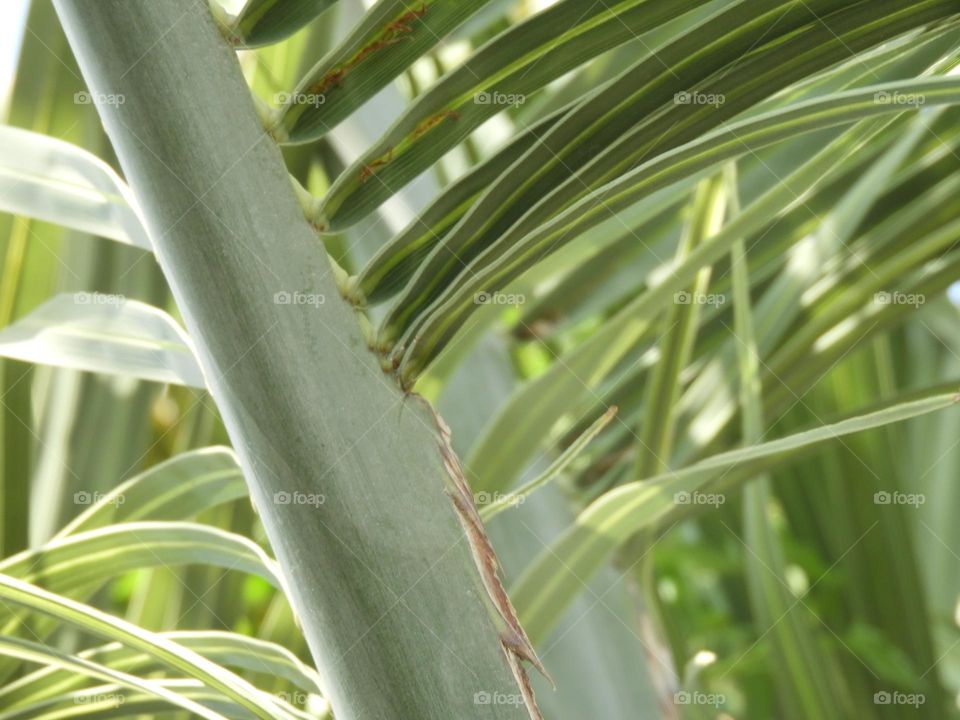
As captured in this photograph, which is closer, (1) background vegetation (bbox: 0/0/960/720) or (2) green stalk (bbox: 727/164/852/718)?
(1) background vegetation (bbox: 0/0/960/720)

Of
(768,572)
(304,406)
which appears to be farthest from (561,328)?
(304,406)

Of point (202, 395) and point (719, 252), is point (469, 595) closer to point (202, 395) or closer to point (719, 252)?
point (719, 252)

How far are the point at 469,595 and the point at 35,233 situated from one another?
1.58 feet

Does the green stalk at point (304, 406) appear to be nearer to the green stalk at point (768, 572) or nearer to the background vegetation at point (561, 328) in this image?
the background vegetation at point (561, 328)

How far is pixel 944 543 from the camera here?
0.89 metres

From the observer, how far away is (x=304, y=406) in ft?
1.12

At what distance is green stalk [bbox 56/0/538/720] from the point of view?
1.08 ft

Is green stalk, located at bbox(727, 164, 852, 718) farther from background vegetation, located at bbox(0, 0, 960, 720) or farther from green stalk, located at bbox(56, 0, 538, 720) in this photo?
green stalk, located at bbox(56, 0, 538, 720)

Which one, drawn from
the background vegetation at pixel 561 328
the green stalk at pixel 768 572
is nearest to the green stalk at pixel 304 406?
the background vegetation at pixel 561 328

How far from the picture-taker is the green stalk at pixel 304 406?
33 centimetres

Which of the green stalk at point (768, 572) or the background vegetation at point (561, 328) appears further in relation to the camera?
the green stalk at point (768, 572)

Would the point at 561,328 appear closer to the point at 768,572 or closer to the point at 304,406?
the point at 768,572

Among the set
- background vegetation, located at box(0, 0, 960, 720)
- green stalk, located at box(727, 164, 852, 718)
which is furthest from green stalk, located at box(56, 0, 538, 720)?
green stalk, located at box(727, 164, 852, 718)

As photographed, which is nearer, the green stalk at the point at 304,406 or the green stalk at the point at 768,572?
the green stalk at the point at 304,406
